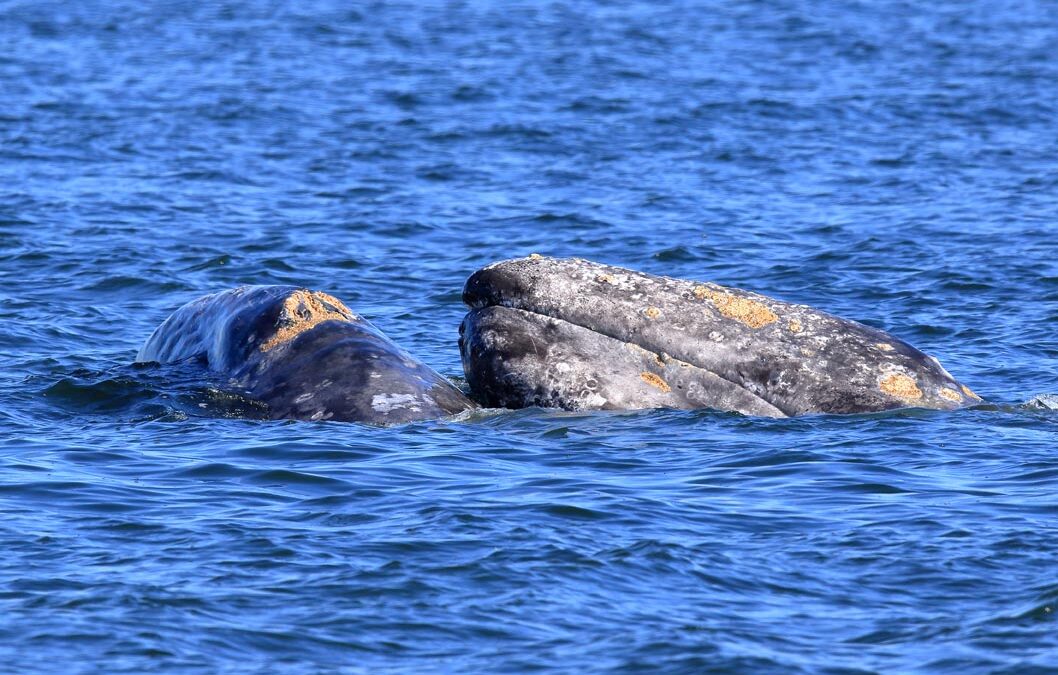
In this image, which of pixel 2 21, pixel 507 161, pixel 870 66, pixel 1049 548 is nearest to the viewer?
pixel 1049 548

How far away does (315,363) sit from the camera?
13.1m

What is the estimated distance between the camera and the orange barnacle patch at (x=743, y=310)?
1316 centimetres

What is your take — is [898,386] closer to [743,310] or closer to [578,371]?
[743,310]

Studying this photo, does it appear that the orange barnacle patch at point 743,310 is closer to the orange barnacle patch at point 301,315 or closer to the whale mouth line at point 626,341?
the whale mouth line at point 626,341

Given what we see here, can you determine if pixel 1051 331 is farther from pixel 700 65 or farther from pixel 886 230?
pixel 700 65

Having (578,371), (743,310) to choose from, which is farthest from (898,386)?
(578,371)

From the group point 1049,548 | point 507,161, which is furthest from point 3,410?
point 507,161

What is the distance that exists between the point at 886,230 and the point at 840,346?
9940 millimetres

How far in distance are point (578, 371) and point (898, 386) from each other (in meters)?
2.43

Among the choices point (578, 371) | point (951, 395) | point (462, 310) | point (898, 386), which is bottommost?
point (462, 310)

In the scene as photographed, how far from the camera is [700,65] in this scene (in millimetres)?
37438

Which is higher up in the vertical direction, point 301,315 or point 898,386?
point 301,315

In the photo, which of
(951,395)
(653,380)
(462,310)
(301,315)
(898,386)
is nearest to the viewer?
(898,386)

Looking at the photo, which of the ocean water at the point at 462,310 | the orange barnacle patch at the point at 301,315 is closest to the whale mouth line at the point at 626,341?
the ocean water at the point at 462,310
